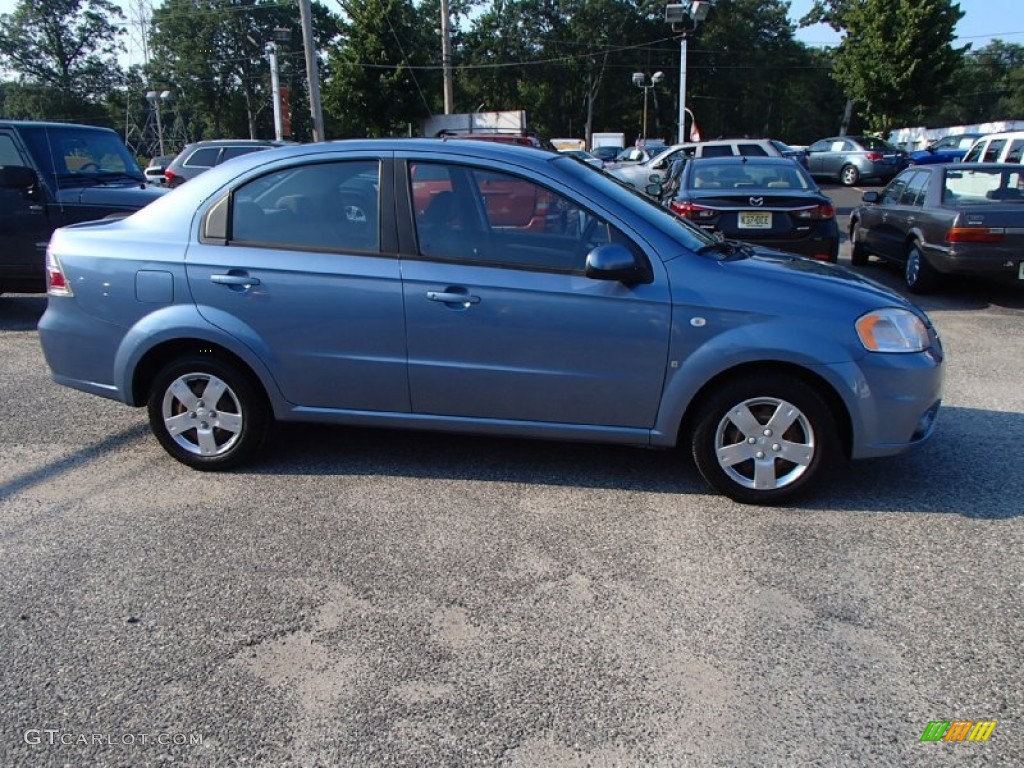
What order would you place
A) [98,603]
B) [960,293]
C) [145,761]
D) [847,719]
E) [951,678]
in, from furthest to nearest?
[960,293], [98,603], [951,678], [847,719], [145,761]

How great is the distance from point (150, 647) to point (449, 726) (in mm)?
1158

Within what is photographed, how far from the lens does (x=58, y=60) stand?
6394cm

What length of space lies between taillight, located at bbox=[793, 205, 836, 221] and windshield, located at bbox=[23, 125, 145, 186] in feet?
24.2

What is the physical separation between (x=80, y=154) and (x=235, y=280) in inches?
233

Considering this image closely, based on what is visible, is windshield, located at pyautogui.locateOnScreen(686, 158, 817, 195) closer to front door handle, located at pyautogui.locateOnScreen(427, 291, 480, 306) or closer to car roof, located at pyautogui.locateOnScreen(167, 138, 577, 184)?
car roof, located at pyautogui.locateOnScreen(167, 138, 577, 184)

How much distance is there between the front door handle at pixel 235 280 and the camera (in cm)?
399

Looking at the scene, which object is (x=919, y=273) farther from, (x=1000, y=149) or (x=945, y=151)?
(x=945, y=151)

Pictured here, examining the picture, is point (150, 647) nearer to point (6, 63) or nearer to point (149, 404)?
point (149, 404)

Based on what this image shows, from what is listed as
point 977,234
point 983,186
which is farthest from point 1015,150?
point 977,234

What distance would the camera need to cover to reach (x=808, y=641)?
279 centimetres

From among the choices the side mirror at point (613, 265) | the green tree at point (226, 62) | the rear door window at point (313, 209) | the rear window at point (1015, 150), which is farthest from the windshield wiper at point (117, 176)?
the green tree at point (226, 62)

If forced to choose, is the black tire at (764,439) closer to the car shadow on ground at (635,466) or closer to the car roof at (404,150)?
the car shadow on ground at (635,466)

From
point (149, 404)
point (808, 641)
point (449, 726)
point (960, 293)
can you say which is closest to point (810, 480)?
point (808, 641)

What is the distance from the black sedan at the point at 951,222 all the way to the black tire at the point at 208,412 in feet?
23.9
